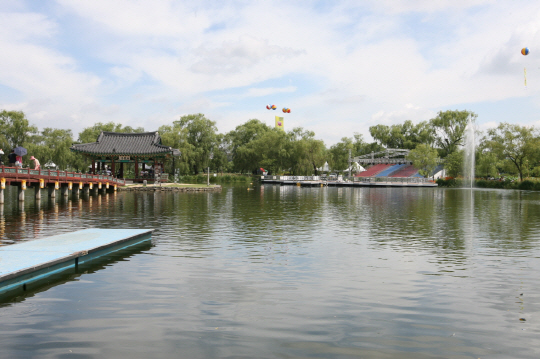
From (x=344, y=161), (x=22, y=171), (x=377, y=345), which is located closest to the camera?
(x=377, y=345)

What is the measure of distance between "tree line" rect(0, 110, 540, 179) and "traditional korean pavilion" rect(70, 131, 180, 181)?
1554 centimetres

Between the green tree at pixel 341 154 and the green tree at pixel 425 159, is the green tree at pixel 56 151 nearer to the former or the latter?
the green tree at pixel 341 154

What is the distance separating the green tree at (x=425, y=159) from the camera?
327 ft

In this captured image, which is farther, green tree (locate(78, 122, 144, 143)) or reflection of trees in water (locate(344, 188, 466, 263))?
green tree (locate(78, 122, 144, 143))

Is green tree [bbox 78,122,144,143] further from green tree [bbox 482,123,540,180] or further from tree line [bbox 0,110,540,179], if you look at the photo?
green tree [bbox 482,123,540,180]

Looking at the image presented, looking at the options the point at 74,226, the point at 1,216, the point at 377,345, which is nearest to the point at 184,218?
the point at 74,226

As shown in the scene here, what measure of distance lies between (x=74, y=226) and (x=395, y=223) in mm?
17320

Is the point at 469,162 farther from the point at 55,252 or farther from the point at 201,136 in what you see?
the point at 55,252

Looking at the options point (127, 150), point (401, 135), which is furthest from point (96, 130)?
point (401, 135)

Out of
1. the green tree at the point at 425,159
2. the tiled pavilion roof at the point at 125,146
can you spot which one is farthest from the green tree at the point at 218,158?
the green tree at the point at 425,159

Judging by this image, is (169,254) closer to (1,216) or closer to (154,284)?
(154,284)

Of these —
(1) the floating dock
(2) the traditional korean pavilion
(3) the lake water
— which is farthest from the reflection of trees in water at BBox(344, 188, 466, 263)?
(1) the floating dock

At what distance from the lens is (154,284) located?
11586 millimetres

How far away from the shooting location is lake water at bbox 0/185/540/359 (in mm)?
7684
